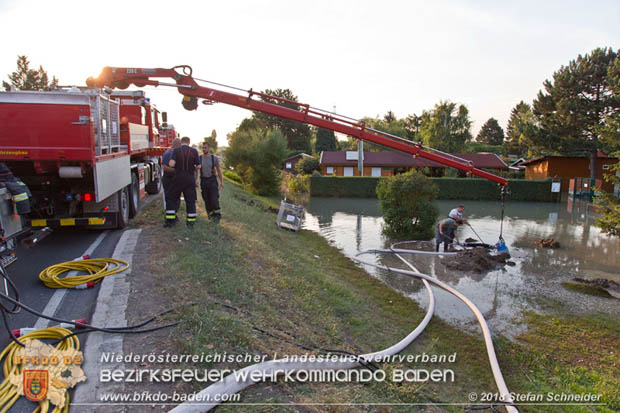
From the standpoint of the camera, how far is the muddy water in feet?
25.8

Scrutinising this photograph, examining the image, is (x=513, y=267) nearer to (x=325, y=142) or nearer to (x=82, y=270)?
(x=82, y=270)

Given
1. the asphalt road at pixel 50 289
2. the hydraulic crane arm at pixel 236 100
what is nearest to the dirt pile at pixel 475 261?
the hydraulic crane arm at pixel 236 100

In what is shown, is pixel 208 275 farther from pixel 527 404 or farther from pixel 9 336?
pixel 527 404

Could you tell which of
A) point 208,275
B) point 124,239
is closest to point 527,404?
point 208,275

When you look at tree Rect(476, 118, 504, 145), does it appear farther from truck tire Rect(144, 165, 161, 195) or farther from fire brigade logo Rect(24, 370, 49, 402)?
fire brigade logo Rect(24, 370, 49, 402)

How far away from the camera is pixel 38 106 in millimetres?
6449

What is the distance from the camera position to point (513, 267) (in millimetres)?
10875

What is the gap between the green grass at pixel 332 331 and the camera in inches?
157

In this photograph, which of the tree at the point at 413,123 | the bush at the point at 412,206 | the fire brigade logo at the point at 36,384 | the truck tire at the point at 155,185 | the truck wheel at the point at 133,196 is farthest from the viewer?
the tree at the point at 413,123

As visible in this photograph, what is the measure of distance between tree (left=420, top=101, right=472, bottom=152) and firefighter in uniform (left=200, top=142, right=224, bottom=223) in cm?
4194

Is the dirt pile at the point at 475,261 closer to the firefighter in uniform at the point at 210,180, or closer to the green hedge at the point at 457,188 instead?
the firefighter in uniform at the point at 210,180

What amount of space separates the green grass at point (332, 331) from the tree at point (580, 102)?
31329 millimetres

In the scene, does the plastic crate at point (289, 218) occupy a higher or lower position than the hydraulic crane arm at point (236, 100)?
lower

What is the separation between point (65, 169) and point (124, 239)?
1.58 metres
